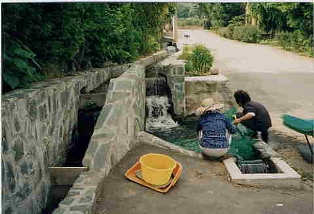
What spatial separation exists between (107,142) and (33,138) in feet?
3.35

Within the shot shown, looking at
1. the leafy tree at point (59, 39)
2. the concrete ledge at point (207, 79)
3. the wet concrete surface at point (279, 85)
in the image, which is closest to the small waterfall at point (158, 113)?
the concrete ledge at point (207, 79)

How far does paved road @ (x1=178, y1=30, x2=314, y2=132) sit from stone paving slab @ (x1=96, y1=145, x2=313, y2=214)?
4.40m

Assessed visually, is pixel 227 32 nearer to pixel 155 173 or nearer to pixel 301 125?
pixel 301 125

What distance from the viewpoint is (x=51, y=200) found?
5.15m

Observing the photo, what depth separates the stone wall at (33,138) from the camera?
3908 mm

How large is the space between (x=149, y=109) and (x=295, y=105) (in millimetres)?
4510

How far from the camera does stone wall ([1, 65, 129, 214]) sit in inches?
154

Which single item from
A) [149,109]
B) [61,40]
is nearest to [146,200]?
[61,40]

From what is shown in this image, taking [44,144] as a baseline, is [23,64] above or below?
above

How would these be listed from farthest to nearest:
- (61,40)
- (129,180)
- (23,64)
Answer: (61,40) → (129,180) → (23,64)

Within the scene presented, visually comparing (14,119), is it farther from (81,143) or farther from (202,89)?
(202,89)

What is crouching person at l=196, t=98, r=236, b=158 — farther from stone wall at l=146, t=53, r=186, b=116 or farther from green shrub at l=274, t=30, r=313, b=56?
green shrub at l=274, t=30, r=313, b=56

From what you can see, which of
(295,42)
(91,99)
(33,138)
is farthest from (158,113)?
(295,42)

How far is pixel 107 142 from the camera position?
5145 millimetres
